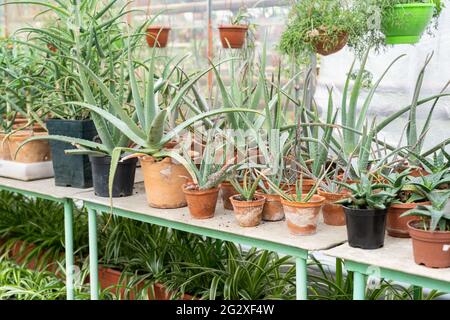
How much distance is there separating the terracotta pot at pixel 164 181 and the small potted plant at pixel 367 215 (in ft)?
2.10

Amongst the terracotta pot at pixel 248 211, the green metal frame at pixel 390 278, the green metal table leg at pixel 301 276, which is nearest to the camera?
the green metal frame at pixel 390 278

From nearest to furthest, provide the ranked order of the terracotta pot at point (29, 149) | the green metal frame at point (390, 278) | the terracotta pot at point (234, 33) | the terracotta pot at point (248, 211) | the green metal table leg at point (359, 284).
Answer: the green metal frame at point (390, 278) → the green metal table leg at point (359, 284) → the terracotta pot at point (248, 211) → the terracotta pot at point (29, 149) → the terracotta pot at point (234, 33)

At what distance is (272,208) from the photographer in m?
1.83

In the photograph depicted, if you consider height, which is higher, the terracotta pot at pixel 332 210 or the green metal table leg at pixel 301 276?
the terracotta pot at pixel 332 210

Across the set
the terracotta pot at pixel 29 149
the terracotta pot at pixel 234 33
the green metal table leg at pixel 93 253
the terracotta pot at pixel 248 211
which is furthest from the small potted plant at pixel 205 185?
the terracotta pot at pixel 234 33

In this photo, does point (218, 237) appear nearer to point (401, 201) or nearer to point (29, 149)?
point (401, 201)

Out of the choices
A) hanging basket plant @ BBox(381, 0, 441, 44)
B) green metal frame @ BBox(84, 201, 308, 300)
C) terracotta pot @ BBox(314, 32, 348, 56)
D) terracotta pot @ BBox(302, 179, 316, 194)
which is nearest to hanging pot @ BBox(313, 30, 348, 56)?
terracotta pot @ BBox(314, 32, 348, 56)

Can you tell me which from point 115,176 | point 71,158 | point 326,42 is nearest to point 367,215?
point 326,42

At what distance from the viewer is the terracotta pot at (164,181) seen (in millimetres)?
1957

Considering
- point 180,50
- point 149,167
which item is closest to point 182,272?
point 149,167

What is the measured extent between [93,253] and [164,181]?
0.48 metres

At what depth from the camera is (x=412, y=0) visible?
75.4 inches

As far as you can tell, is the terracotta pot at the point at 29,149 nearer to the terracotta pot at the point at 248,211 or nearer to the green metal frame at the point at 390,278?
the terracotta pot at the point at 248,211
